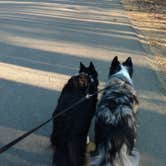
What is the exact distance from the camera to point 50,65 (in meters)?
10.4

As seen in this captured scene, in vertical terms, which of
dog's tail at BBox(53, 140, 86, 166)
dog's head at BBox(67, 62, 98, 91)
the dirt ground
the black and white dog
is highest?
dog's head at BBox(67, 62, 98, 91)

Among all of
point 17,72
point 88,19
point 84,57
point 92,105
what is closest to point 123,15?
point 88,19

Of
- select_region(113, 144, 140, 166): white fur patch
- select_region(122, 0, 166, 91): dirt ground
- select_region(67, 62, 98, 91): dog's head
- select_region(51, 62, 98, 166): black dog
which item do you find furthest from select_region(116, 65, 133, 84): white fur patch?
select_region(122, 0, 166, 91): dirt ground

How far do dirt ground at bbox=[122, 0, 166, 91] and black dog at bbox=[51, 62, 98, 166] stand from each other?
152 inches

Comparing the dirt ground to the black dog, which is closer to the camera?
the black dog

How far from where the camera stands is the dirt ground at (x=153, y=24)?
11691mm

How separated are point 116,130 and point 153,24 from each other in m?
12.7

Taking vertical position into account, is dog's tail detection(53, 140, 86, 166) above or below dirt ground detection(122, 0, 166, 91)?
above

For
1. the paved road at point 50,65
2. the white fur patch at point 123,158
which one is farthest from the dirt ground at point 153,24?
the white fur patch at point 123,158

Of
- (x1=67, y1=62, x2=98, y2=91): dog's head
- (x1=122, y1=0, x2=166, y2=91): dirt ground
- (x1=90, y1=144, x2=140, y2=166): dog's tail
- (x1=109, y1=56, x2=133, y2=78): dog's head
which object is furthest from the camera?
(x1=122, y1=0, x2=166, y2=91): dirt ground

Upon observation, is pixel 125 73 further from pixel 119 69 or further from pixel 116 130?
pixel 116 130

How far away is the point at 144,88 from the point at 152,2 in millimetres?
16057

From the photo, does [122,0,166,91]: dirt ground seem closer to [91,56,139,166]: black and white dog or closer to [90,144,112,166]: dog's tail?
[91,56,139,166]: black and white dog

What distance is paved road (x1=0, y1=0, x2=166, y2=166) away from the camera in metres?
6.55
